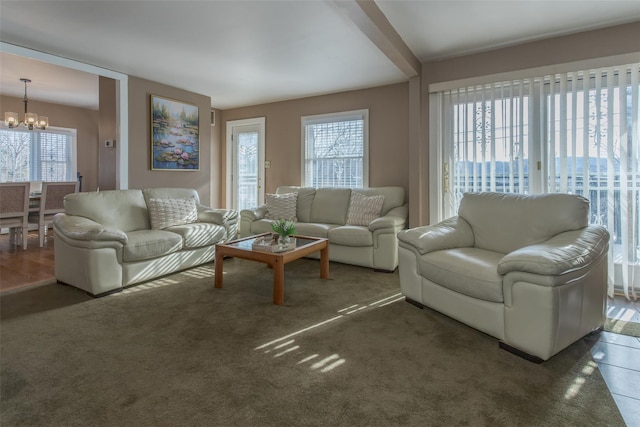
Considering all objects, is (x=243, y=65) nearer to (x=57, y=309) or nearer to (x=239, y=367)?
(x=57, y=309)

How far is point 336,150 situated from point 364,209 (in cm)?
144

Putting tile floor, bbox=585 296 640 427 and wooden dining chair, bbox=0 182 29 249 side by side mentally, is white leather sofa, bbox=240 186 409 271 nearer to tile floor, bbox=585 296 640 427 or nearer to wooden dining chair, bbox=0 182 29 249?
tile floor, bbox=585 296 640 427

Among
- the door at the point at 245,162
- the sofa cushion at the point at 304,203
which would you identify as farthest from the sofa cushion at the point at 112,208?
the door at the point at 245,162

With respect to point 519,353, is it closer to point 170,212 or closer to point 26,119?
point 170,212

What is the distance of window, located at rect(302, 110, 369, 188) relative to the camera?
5.30 metres

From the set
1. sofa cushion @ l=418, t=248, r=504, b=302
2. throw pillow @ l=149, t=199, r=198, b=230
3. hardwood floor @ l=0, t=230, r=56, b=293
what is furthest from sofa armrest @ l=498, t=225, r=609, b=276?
hardwood floor @ l=0, t=230, r=56, b=293

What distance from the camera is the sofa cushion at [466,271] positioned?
2164 mm

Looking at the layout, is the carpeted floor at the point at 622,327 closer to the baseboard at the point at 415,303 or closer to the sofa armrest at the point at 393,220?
the baseboard at the point at 415,303

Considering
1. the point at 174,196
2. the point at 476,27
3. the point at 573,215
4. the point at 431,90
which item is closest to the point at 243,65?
the point at 174,196

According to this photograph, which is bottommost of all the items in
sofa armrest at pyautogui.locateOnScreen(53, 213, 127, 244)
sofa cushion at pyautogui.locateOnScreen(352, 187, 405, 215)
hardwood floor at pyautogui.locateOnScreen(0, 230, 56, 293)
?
hardwood floor at pyautogui.locateOnScreen(0, 230, 56, 293)

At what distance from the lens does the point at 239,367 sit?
1902 mm

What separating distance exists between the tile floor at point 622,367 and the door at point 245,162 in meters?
5.13

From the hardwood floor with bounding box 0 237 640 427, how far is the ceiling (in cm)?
242

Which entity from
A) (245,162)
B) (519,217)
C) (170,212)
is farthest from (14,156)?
(519,217)
